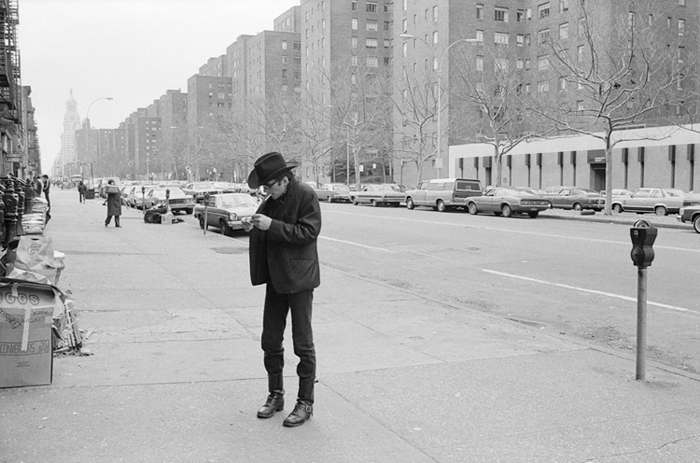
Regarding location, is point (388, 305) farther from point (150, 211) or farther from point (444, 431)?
point (150, 211)

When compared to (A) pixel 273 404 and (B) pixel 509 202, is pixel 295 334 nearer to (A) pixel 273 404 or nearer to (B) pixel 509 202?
(A) pixel 273 404

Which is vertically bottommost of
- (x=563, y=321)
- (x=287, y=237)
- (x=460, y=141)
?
(x=563, y=321)

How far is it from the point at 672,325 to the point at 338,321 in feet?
13.7

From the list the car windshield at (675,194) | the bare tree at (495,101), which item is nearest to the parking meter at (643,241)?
the car windshield at (675,194)

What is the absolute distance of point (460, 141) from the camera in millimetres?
70750

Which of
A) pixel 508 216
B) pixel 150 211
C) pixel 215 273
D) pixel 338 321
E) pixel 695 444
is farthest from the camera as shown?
pixel 508 216

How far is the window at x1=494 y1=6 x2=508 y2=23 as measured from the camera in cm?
7550

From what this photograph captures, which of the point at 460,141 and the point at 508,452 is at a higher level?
the point at 460,141

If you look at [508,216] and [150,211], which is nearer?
[150,211]

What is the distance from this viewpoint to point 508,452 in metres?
4.46

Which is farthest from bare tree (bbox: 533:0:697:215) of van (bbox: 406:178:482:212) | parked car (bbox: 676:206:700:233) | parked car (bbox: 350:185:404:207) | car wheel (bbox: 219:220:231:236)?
car wheel (bbox: 219:220:231:236)

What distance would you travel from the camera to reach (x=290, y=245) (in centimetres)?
485

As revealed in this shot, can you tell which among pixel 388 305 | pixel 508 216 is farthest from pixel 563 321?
pixel 508 216

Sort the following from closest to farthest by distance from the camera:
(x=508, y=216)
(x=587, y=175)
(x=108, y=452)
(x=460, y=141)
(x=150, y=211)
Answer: (x=108, y=452) → (x=150, y=211) → (x=508, y=216) → (x=587, y=175) → (x=460, y=141)
